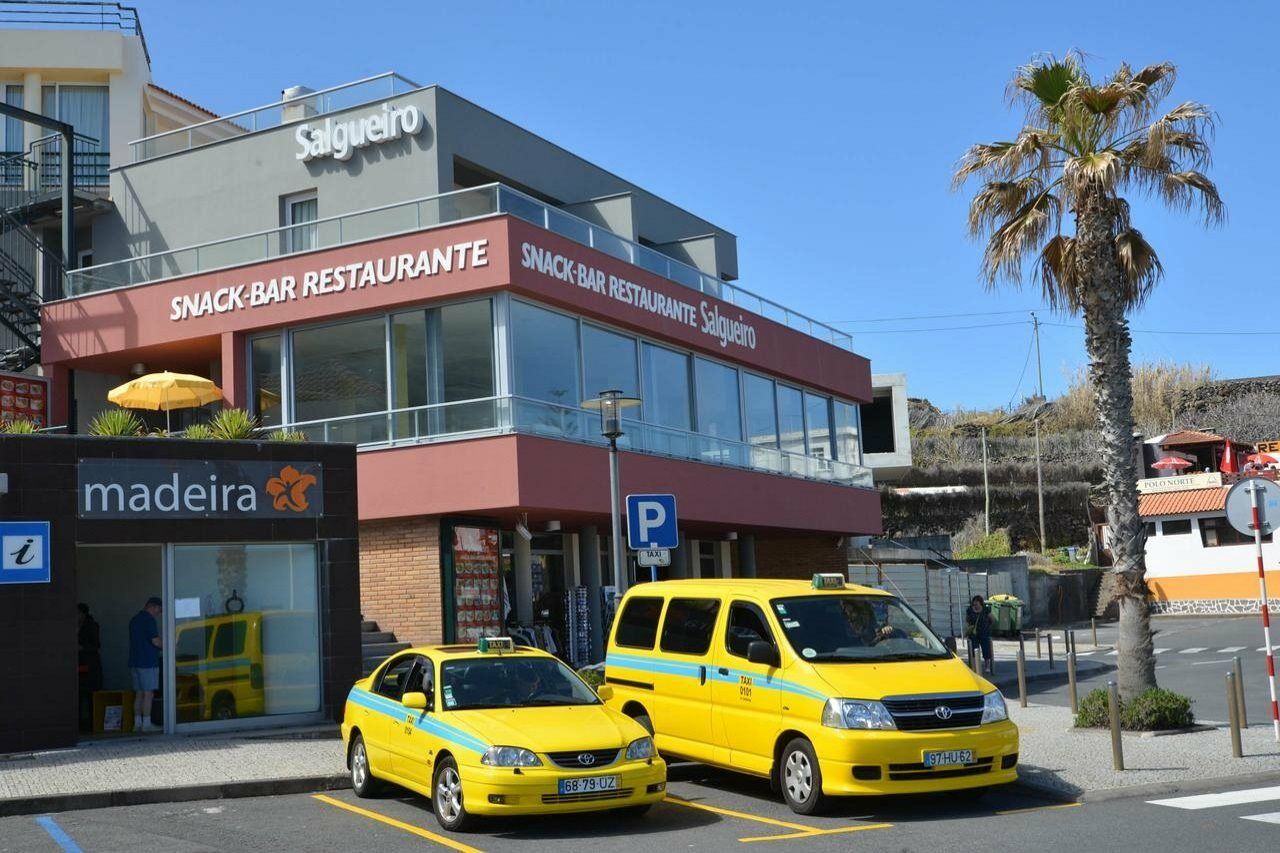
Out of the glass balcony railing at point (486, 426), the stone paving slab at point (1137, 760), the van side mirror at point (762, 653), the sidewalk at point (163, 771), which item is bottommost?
the stone paving slab at point (1137, 760)

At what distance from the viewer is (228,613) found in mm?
18000

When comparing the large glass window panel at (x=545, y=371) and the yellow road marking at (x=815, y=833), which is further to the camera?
the large glass window panel at (x=545, y=371)

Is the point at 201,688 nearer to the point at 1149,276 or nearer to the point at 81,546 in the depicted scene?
the point at 81,546

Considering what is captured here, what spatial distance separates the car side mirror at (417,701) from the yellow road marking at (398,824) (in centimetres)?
93

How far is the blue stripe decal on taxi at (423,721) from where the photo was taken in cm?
1075

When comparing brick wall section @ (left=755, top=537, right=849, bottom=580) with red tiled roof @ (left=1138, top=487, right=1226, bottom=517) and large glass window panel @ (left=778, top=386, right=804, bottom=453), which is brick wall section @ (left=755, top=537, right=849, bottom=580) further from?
red tiled roof @ (left=1138, top=487, right=1226, bottom=517)

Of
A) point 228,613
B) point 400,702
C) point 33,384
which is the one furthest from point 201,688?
point 33,384

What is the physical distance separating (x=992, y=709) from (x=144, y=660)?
10.8 meters

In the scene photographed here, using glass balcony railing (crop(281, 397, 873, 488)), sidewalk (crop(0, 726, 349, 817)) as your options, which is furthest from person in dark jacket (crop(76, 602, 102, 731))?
glass balcony railing (crop(281, 397, 873, 488))

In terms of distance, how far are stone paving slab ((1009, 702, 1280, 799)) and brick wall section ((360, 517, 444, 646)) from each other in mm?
9940

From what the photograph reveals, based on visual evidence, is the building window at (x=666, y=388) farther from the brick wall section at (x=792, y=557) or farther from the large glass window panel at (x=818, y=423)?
the brick wall section at (x=792, y=557)

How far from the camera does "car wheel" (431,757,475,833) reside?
1074cm

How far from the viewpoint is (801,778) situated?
1141 cm

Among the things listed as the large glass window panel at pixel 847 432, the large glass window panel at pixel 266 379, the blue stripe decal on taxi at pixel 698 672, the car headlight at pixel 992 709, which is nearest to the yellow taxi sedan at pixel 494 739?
the blue stripe decal on taxi at pixel 698 672
